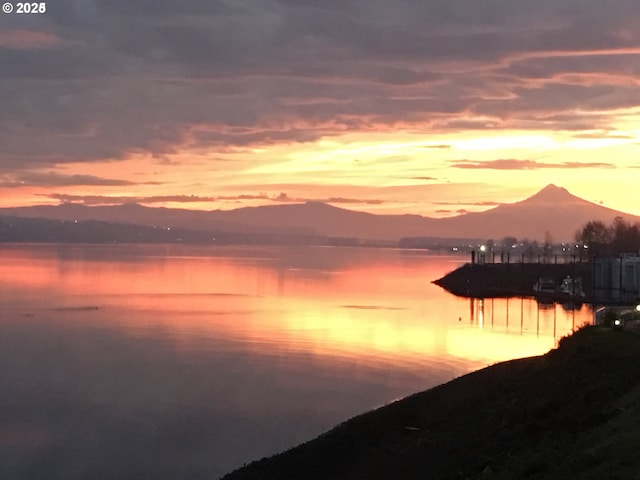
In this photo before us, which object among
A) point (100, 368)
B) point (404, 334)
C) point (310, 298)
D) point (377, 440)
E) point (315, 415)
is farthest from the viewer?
point (310, 298)

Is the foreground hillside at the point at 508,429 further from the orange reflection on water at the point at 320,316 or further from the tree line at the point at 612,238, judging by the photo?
the tree line at the point at 612,238

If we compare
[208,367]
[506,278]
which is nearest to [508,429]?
[208,367]

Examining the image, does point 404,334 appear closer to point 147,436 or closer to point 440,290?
point 147,436

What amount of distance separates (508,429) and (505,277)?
80.1 m

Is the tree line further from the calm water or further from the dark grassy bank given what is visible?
the calm water

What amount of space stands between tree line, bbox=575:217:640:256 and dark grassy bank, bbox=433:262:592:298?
29.6 feet

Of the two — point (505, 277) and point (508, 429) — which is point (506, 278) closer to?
point (505, 277)

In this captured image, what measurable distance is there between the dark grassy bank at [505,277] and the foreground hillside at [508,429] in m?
64.2

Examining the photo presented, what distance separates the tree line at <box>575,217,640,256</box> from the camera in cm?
10744

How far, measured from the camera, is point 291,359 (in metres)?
36.4

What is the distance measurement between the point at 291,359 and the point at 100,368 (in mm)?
7930

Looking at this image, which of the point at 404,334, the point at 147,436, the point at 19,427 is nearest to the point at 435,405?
the point at 147,436

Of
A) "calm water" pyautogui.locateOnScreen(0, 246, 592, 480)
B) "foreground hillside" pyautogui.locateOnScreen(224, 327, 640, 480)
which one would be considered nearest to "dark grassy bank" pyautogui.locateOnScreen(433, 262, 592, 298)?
"calm water" pyautogui.locateOnScreen(0, 246, 592, 480)

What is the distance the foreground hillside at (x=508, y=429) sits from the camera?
41.3ft
